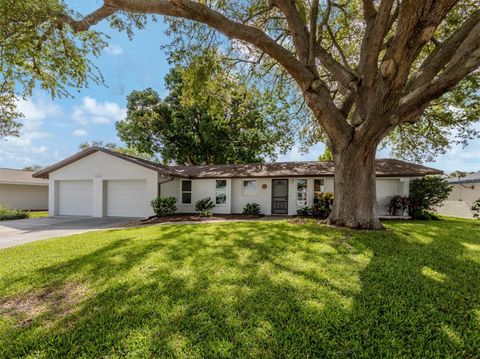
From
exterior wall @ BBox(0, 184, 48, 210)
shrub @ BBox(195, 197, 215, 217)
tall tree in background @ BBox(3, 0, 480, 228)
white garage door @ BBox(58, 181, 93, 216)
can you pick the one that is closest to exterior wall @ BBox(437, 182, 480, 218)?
tall tree in background @ BBox(3, 0, 480, 228)

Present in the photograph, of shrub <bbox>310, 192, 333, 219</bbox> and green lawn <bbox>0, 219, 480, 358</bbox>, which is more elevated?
shrub <bbox>310, 192, 333, 219</bbox>

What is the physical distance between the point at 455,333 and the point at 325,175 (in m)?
11.0

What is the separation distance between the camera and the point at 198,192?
15.5 meters

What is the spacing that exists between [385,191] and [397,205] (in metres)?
0.93

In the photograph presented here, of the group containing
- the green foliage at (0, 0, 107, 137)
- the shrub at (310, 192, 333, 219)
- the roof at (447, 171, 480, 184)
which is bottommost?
the shrub at (310, 192, 333, 219)

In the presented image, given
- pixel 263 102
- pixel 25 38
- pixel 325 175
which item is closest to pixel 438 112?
pixel 325 175

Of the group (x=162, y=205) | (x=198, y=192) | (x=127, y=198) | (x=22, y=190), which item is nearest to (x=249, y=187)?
(x=198, y=192)

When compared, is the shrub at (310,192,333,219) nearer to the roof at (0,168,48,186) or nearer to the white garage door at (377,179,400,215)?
the white garage door at (377,179,400,215)

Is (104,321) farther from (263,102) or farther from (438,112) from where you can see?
(438,112)

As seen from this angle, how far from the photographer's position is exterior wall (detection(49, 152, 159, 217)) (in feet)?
44.4

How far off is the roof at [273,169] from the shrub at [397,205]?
118cm

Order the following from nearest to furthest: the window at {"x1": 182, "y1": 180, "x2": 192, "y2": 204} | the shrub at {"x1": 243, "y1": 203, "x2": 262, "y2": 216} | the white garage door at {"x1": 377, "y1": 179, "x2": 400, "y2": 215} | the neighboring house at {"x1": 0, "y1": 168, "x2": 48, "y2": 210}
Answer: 1. the white garage door at {"x1": 377, "y1": 179, "x2": 400, "y2": 215}
2. the shrub at {"x1": 243, "y1": 203, "x2": 262, "y2": 216}
3. the window at {"x1": 182, "y1": 180, "x2": 192, "y2": 204}
4. the neighboring house at {"x1": 0, "y1": 168, "x2": 48, "y2": 210}

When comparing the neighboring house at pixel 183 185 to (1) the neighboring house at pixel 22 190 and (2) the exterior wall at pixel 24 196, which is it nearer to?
(1) the neighboring house at pixel 22 190

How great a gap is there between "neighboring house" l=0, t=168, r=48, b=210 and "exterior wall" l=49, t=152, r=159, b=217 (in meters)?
6.76
